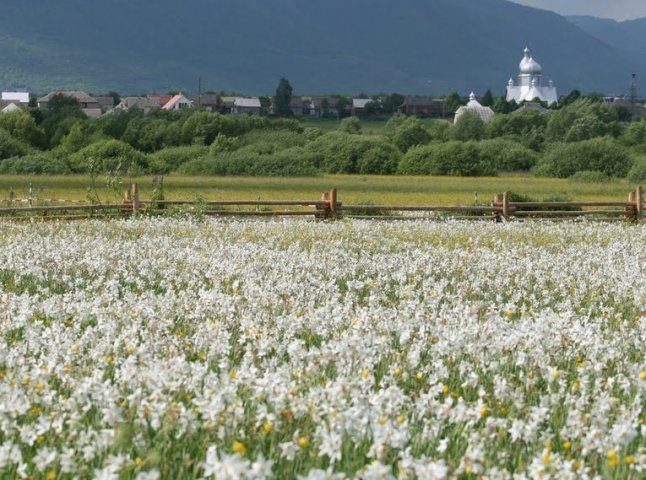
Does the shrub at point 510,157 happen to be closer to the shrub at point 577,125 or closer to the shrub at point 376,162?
the shrub at point 376,162

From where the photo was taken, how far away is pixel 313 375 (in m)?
7.26

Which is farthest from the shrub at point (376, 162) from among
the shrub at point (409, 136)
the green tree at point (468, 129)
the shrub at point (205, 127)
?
the green tree at point (468, 129)

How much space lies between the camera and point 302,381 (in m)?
7.17

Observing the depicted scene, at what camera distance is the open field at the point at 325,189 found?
184ft

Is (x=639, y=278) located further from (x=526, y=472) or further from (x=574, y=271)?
(x=526, y=472)

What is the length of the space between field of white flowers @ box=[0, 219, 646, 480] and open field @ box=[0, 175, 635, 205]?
39411mm

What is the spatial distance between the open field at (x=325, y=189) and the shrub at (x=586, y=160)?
589 inches

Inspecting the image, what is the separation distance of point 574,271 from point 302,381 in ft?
28.8

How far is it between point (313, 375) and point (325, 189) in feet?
191

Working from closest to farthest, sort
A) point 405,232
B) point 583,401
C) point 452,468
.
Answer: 1. point 452,468
2. point 583,401
3. point 405,232

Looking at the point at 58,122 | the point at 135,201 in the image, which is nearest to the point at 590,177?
the point at 135,201

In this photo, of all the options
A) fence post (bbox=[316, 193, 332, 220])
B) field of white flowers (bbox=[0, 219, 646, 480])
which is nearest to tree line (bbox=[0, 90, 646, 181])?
fence post (bbox=[316, 193, 332, 220])

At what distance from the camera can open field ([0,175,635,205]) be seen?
5618 centimetres

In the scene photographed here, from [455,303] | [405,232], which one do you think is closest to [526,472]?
[455,303]
